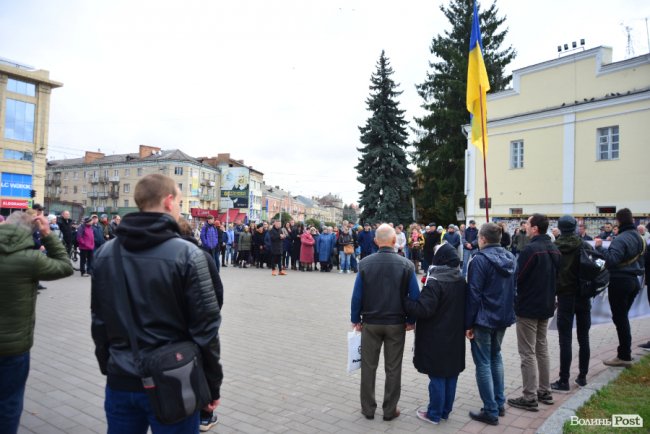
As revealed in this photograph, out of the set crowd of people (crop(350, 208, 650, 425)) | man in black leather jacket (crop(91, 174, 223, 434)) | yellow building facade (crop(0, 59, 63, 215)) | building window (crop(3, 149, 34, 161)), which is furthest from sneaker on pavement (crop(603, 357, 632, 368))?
building window (crop(3, 149, 34, 161))

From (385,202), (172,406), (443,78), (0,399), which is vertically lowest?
(0,399)

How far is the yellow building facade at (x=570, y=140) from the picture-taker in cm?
2194

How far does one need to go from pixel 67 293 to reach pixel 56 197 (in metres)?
103

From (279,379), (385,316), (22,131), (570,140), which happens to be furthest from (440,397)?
(22,131)

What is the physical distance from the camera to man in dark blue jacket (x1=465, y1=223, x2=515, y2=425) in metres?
4.52

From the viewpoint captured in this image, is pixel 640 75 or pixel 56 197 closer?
pixel 640 75

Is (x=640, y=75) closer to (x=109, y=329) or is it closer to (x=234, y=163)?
(x=109, y=329)

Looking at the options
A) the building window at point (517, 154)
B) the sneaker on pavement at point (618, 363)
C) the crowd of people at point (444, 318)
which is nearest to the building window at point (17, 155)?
the building window at point (517, 154)

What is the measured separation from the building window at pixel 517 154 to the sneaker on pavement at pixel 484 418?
80.8ft

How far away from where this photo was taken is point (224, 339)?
763 cm

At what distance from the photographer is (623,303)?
6.21m

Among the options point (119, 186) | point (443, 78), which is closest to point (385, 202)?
point (443, 78)

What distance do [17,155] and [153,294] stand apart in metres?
65.5

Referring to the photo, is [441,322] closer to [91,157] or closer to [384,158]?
[384,158]
